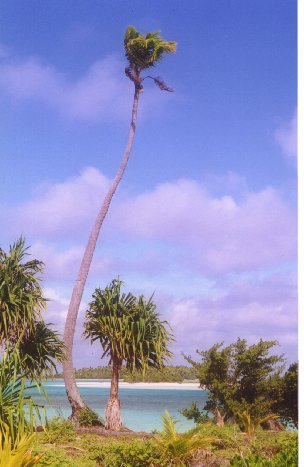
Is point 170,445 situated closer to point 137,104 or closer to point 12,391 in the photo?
point 12,391

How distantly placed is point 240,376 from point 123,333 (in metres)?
4.62

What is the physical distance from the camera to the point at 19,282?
1355 centimetres

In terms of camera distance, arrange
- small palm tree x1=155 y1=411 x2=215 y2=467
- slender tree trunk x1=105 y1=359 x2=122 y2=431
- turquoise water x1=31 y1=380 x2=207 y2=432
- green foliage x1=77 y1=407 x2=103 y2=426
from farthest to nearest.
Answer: turquoise water x1=31 y1=380 x2=207 y2=432, green foliage x1=77 y1=407 x2=103 y2=426, slender tree trunk x1=105 y1=359 x2=122 y2=431, small palm tree x1=155 y1=411 x2=215 y2=467

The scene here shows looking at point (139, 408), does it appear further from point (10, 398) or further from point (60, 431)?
point (10, 398)

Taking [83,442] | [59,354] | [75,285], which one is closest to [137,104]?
[75,285]

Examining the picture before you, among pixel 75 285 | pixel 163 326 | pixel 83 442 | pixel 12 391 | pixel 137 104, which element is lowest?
pixel 83 442

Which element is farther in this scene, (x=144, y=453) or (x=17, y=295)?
(x=17, y=295)

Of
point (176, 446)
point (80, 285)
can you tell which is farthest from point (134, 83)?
point (176, 446)

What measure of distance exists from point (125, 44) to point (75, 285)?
8.83m

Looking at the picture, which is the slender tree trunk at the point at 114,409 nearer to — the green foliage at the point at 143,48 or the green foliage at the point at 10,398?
the green foliage at the point at 10,398

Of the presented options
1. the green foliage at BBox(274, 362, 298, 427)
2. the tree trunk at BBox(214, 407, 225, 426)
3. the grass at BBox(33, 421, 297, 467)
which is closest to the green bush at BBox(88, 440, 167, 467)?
the grass at BBox(33, 421, 297, 467)

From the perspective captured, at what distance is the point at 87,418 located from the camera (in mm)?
15617

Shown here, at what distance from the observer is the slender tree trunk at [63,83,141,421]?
16.4m

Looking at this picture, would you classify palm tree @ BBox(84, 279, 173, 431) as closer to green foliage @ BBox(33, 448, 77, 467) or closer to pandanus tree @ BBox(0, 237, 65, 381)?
pandanus tree @ BBox(0, 237, 65, 381)
